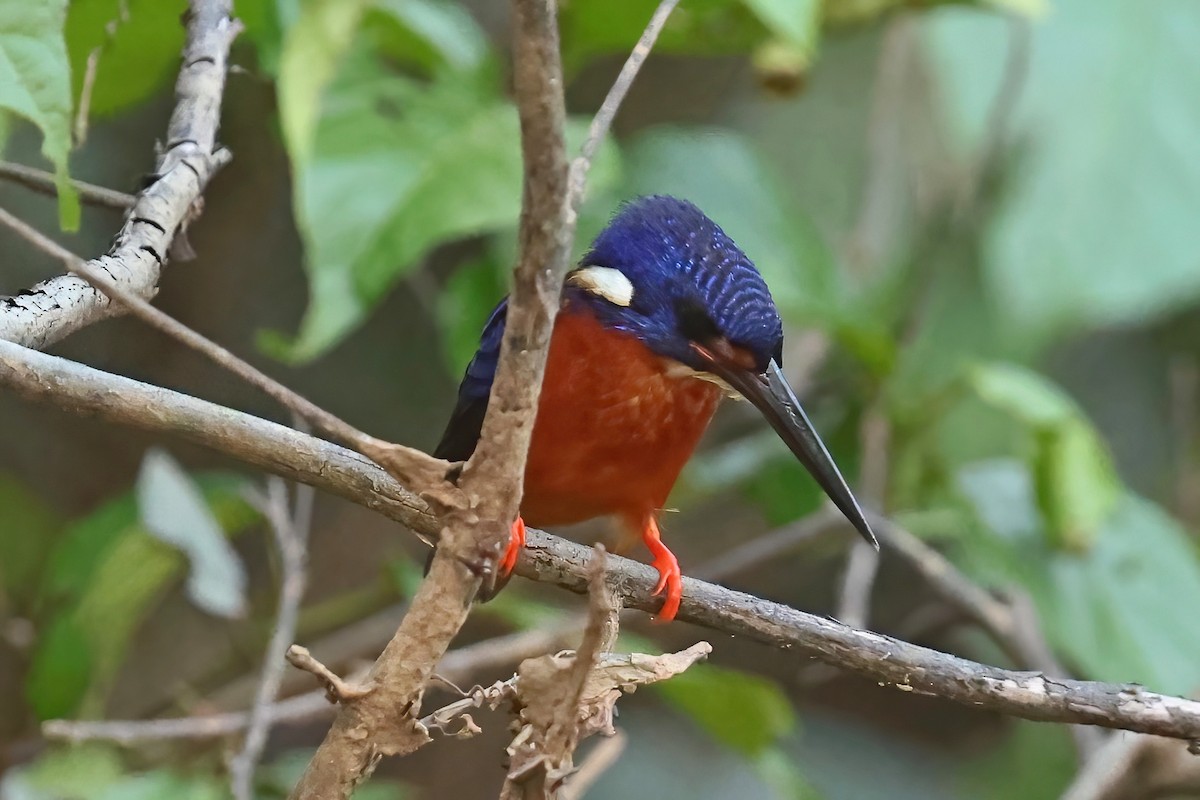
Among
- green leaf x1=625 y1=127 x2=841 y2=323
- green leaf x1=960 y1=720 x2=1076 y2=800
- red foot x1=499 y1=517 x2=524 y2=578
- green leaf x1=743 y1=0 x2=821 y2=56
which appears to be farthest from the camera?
green leaf x1=960 y1=720 x2=1076 y2=800

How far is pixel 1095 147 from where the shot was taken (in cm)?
207

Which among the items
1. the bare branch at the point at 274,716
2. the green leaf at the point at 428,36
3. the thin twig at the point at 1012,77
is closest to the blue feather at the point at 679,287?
the bare branch at the point at 274,716

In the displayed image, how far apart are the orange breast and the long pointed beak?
90mm

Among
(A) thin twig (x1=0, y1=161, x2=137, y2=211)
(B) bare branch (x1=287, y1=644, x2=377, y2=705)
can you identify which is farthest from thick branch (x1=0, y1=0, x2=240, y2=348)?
(B) bare branch (x1=287, y1=644, x2=377, y2=705)

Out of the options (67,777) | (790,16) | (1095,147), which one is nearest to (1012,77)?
(1095,147)

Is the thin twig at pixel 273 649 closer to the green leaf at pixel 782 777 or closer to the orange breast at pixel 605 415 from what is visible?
the orange breast at pixel 605 415

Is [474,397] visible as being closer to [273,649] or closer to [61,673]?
[273,649]

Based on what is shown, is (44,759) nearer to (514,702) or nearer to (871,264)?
(514,702)

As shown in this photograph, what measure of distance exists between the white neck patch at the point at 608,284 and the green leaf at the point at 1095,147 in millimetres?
978

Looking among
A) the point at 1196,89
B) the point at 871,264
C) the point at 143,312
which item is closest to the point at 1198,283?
the point at 1196,89

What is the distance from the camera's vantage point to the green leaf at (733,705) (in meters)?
1.81

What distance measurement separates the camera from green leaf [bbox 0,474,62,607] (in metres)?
2.15

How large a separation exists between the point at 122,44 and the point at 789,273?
1134 mm

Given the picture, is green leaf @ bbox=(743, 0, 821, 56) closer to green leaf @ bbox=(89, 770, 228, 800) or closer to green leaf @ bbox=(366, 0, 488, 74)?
green leaf @ bbox=(366, 0, 488, 74)
